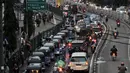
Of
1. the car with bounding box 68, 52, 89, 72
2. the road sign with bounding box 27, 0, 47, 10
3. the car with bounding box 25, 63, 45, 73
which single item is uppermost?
the road sign with bounding box 27, 0, 47, 10

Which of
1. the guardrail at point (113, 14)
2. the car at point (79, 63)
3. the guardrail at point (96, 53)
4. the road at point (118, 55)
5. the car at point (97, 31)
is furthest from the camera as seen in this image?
the guardrail at point (113, 14)

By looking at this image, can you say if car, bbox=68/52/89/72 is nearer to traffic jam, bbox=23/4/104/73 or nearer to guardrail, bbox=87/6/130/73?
traffic jam, bbox=23/4/104/73

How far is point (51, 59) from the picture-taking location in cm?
3944

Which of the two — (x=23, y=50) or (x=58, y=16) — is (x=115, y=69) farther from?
(x=58, y=16)

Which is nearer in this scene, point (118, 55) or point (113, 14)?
point (118, 55)

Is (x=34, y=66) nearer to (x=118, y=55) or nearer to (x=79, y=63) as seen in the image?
(x=79, y=63)

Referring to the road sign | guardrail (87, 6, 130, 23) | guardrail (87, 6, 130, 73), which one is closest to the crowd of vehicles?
guardrail (87, 6, 130, 73)

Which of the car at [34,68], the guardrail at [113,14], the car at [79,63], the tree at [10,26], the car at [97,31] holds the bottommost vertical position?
the guardrail at [113,14]

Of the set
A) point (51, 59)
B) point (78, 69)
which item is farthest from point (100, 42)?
point (78, 69)

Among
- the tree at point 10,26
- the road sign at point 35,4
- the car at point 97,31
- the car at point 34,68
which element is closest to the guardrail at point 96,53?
the car at point 97,31

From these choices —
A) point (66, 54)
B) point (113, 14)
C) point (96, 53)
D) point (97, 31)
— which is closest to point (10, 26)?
point (66, 54)

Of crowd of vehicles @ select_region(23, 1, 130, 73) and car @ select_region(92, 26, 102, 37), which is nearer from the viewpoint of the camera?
crowd of vehicles @ select_region(23, 1, 130, 73)

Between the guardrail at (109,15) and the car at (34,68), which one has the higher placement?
the car at (34,68)

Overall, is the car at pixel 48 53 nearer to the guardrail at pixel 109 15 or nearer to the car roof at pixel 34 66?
the guardrail at pixel 109 15
